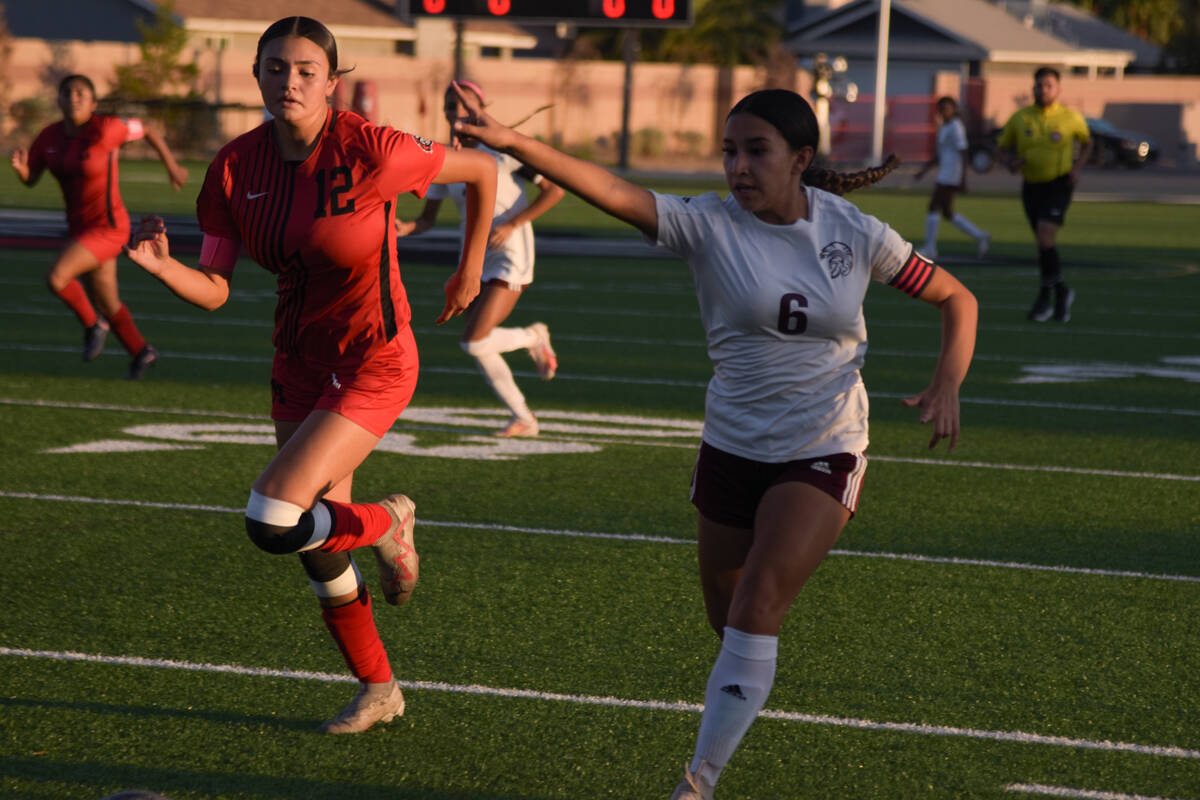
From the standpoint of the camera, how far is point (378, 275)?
514cm

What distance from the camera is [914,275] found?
4680mm

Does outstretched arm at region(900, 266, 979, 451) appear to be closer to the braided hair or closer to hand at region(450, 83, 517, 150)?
the braided hair

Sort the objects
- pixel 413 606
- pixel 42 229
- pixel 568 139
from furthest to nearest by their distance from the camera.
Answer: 1. pixel 568 139
2. pixel 42 229
3. pixel 413 606

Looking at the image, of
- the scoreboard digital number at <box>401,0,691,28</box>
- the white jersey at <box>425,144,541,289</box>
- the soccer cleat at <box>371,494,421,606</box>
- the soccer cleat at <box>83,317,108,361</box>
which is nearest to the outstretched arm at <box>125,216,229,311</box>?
the soccer cleat at <box>371,494,421,606</box>

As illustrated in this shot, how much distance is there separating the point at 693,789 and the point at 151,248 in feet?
7.01

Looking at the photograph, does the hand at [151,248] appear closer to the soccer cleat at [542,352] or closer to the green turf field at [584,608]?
the green turf field at [584,608]

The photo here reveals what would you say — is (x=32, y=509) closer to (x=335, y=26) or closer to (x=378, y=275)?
(x=378, y=275)

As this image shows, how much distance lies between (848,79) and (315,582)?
68.4m

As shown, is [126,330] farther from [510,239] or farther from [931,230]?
[931,230]

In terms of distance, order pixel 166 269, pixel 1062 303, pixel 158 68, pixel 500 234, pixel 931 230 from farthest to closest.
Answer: pixel 158 68 < pixel 931 230 < pixel 1062 303 < pixel 500 234 < pixel 166 269

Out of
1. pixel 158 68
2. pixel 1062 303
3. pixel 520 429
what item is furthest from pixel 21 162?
pixel 158 68

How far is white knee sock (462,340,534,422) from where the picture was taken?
10.1m

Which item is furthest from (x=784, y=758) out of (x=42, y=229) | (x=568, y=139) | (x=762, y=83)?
(x=762, y=83)

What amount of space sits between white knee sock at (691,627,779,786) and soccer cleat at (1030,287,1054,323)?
43.8 ft
